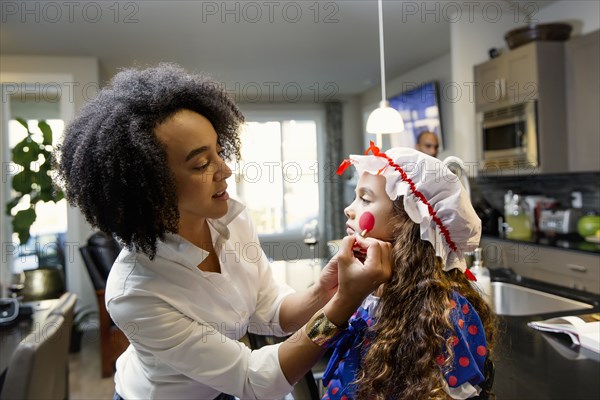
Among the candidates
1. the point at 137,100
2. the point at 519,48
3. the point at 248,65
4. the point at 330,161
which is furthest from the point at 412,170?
the point at 330,161

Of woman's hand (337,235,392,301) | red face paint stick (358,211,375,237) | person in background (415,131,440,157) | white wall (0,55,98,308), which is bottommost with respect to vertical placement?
woman's hand (337,235,392,301)

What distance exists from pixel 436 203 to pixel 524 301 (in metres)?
1.22

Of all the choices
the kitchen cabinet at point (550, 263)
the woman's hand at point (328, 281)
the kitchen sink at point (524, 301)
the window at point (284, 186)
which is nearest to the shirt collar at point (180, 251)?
A: the woman's hand at point (328, 281)

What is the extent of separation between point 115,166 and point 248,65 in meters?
4.46

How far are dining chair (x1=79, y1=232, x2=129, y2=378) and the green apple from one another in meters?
3.32

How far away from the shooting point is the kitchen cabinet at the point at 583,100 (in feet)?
10.1

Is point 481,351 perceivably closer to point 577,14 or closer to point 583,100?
point 583,100

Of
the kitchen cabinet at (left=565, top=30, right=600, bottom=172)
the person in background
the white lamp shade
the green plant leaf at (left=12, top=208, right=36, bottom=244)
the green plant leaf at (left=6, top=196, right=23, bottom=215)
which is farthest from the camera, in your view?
the person in background

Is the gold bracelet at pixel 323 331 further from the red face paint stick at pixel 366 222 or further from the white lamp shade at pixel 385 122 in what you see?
the white lamp shade at pixel 385 122

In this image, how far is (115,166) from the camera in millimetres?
830

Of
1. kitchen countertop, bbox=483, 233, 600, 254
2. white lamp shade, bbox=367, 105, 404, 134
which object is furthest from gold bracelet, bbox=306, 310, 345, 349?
kitchen countertop, bbox=483, 233, 600, 254

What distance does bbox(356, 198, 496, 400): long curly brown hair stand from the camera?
774mm

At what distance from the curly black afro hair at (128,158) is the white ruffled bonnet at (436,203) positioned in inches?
16.5

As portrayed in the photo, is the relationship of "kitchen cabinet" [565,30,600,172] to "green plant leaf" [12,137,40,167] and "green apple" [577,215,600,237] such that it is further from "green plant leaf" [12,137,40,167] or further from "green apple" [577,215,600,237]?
"green plant leaf" [12,137,40,167]
